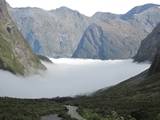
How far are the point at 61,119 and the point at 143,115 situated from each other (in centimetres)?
3166

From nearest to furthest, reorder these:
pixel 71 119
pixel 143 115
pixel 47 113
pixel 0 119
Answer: pixel 0 119 → pixel 71 119 → pixel 143 115 → pixel 47 113

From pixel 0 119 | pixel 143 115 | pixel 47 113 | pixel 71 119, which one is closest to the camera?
pixel 0 119

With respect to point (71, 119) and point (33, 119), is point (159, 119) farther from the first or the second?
point (33, 119)

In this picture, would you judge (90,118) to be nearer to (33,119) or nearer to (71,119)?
(71,119)

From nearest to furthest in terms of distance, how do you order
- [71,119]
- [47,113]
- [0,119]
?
1. [0,119]
2. [71,119]
3. [47,113]

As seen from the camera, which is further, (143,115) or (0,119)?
(143,115)

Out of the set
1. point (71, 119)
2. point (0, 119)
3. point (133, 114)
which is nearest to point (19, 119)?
point (0, 119)

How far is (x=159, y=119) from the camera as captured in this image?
140m

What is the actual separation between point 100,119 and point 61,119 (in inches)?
727

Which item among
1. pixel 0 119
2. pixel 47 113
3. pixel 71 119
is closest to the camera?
pixel 0 119

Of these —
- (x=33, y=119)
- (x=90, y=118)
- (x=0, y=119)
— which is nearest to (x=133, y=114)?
(x=90, y=118)

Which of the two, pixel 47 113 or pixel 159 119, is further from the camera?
pixel 47 113

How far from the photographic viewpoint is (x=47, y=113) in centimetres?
18538

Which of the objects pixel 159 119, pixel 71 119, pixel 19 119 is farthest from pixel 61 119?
pixel 159 119
